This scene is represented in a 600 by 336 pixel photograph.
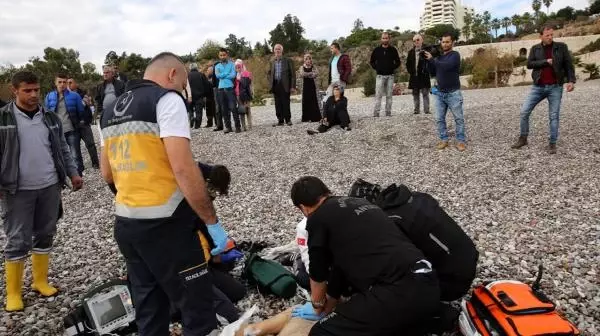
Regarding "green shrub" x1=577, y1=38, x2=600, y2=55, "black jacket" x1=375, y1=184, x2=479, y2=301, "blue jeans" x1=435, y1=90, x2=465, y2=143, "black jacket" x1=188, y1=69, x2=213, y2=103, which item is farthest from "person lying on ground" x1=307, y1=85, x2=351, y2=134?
A: "green shrub" x1=577, y1=38, x2=600, y2=55

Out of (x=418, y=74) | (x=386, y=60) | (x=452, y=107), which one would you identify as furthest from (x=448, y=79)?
(x=386, y=60)

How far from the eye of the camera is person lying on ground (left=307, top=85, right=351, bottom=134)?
10.5 meters

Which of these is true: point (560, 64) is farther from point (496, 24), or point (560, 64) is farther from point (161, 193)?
point (496, 24)

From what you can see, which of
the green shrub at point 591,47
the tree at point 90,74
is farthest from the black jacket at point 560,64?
the tree at point 90,74

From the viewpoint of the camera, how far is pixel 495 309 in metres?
2.75

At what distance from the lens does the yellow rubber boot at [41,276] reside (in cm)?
391

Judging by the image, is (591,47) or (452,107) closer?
(452,107)

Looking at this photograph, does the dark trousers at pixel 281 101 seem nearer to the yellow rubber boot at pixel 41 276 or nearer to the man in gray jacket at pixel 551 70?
the man in gray jacket at pixel 551 70

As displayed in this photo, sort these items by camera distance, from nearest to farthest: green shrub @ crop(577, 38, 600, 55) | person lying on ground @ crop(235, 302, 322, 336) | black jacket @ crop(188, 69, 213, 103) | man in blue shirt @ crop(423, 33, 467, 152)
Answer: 1. person lying on ground @ crop(235, 302, 322, 336)
2. man in blue shirt @ crop(423, 33, 467, 152)
3. black jacket @ crop(188, 69, 213, 103)
4. green shrub @ crop(577, 38, 600, 55)

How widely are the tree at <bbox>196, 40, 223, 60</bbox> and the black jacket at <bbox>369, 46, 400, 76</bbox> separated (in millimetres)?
47399

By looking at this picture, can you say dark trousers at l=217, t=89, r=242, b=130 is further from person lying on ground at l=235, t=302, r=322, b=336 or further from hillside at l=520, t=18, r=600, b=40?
hillside at l=520, t=18, r=600, b=40

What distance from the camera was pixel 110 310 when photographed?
11.0 ft

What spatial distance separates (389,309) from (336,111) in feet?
27.9

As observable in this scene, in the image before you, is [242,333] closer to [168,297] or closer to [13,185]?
[168,297]
